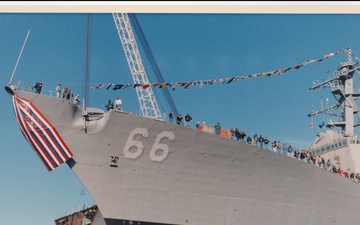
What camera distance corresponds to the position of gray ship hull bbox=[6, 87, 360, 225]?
44.3 ft

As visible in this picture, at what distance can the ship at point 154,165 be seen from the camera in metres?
13.3

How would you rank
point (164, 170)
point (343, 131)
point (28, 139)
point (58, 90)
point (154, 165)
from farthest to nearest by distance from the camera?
point (343, 131) → point (164, 170) → point (154, 165) → point (58, 90) → point (28, 139)

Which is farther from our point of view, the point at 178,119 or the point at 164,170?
the point at 178,119

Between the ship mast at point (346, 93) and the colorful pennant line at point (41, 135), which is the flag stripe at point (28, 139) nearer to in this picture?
the colorful pennant line at point (41, 135)

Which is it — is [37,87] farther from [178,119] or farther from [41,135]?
[178,119]

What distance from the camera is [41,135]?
13.2 meters

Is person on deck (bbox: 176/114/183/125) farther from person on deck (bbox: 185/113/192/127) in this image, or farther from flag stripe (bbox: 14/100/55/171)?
flag stripe (bbox: 14/100/55/171)

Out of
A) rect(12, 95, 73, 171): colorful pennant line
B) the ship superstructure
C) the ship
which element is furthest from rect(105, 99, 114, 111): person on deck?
the ship superstructure

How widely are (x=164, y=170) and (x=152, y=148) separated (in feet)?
2.80

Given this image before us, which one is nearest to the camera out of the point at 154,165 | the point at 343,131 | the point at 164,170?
the point at 154,165

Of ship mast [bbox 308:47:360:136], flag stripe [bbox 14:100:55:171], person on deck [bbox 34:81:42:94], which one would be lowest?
flag stripe [bbox 14:100:55:171]

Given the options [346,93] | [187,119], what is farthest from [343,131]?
[187,119]

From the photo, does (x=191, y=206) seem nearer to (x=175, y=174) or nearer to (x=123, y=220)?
(x=175, y=174)

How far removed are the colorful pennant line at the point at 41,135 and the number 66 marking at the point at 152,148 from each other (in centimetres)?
186
